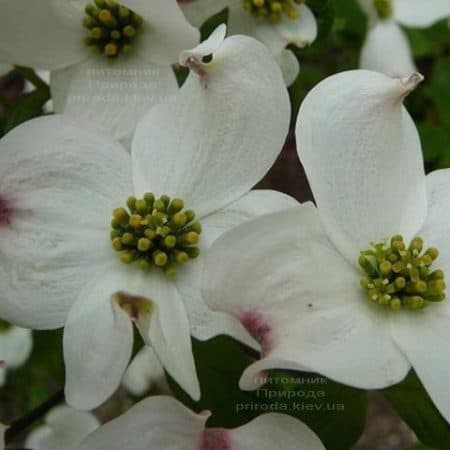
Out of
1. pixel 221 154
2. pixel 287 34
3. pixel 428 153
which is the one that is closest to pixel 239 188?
pixel 221 154

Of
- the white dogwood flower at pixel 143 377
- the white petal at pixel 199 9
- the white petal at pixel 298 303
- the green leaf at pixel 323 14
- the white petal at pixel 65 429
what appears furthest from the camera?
the white dogwood flower at pixel 143 377

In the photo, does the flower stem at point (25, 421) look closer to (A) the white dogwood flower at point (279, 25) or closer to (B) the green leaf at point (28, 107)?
(B) the green leaf at point (28, 107)

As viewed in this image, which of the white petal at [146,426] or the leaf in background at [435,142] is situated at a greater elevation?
the white petal at [146,426]

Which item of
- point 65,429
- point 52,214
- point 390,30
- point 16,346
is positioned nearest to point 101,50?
point 52,214

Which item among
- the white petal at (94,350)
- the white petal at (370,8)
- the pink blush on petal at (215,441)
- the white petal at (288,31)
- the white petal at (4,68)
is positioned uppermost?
the white petal at (288,31)

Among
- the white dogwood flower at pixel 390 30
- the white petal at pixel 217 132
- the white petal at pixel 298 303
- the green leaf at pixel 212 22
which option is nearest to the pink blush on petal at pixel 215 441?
the white petal at pixel 298 303

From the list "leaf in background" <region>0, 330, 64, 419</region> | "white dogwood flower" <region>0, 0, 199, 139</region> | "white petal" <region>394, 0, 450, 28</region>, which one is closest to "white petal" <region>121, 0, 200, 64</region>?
"white dogwood flower" <region>0, 0, 199, 139</region>

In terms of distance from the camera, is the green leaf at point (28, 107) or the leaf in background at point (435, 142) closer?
the green leaf at point (28, 107)

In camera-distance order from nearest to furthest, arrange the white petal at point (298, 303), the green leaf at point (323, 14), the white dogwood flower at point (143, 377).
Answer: the white petal at point (298, 303) → the green leaf at point (323, 14) → the white dogwood flower at point (143, 377)
